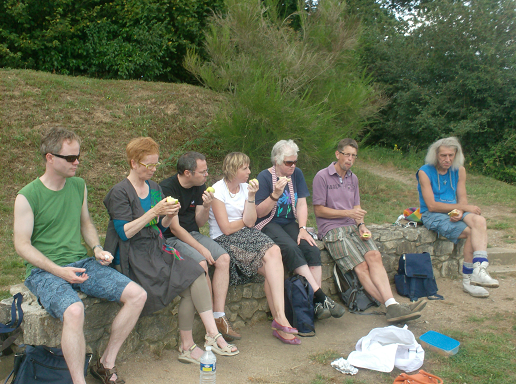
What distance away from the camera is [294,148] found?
4.28 meters

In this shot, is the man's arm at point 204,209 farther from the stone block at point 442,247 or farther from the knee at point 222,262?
the stone block at point 442,247

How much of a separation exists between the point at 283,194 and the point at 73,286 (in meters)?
2.10

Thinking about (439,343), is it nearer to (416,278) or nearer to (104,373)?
(416,278)

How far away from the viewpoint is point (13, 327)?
2.81m

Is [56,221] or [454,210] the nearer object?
[56,221]

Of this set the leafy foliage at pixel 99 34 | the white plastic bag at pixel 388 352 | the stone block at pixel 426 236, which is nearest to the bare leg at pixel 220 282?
the white plastic bag at pixel 388 352

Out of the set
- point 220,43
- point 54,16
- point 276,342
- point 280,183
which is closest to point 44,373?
point 276,342

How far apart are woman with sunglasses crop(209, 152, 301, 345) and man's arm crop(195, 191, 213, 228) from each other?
9 cm

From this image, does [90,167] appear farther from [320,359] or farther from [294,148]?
[320,359]

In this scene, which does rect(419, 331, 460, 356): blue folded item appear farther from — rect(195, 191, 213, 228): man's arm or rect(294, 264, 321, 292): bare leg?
rect(195, 191, 213, 228): man's arm

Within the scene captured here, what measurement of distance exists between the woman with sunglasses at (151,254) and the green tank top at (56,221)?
8.9 inches

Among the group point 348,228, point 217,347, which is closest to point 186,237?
point 217,347

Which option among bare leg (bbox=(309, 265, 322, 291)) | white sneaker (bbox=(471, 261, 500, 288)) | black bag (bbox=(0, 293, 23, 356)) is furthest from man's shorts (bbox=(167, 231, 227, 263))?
white sneaker (bbox=(471, 261, 500, 288))

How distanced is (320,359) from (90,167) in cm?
556
